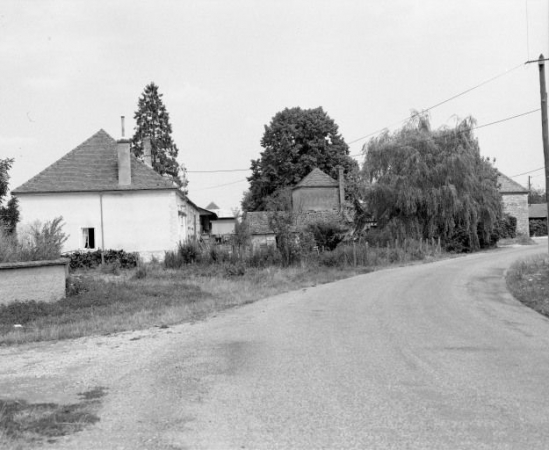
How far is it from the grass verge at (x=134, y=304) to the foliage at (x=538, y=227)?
5637 centimetres

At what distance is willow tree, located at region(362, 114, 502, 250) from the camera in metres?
37.4

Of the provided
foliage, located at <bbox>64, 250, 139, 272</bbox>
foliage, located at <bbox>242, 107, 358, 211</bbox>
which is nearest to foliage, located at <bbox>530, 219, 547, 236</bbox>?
foliage, located at <bbox>242, 107, 358, 211</bbox>

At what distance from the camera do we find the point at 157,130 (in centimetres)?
6116

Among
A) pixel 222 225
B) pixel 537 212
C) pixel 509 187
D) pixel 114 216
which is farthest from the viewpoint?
pixel 222 225

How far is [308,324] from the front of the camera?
460 inches

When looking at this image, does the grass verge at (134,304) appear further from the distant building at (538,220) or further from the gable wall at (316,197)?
the distant building at (538,220)

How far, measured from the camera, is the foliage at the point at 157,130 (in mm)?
60125

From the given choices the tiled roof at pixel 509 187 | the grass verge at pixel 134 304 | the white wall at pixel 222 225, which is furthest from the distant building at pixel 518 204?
the grass verge at pixel 134 304

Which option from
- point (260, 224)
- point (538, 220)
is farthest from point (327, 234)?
point (538, 220)

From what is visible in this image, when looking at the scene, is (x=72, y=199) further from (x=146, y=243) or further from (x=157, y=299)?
(x=157, y=299)

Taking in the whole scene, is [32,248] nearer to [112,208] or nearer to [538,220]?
[112,208]

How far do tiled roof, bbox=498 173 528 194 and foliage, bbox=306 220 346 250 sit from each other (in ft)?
104

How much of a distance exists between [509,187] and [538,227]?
42.7ft

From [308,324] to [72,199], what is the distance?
25074mm
